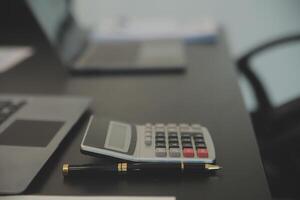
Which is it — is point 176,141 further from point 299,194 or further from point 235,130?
point 299,194

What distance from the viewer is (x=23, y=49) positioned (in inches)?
45.1

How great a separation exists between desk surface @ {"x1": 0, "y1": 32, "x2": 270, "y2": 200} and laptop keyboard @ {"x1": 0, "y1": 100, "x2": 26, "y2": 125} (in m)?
0.11

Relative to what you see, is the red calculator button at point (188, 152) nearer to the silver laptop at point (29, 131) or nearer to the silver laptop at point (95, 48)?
the silver laptop at point (29, 131)

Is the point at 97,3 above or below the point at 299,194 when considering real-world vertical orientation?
above

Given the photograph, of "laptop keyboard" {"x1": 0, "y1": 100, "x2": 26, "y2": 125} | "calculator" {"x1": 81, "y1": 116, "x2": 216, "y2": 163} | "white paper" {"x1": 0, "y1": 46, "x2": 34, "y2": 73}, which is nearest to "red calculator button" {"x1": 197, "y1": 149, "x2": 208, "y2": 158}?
"calculator" {"x1": 81, "y1": 116, "x2": 216, "y2": 163}

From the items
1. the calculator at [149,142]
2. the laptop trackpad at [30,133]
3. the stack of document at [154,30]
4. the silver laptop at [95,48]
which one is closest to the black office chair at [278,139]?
the stack of document at [154,30]

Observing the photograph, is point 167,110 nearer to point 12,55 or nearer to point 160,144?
point 160,144

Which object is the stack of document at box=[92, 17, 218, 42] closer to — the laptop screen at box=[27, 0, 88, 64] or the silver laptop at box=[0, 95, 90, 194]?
the laptop screen at box=[27, 0, 88, 64]

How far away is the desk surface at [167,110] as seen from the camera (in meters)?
0.49

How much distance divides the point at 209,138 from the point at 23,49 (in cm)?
75

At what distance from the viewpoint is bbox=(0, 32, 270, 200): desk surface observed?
494mm

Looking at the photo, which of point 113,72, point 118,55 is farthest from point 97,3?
point 113,72

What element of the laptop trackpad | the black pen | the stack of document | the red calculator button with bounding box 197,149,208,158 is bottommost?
the black pen

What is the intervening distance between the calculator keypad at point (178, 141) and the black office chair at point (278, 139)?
39 cm
